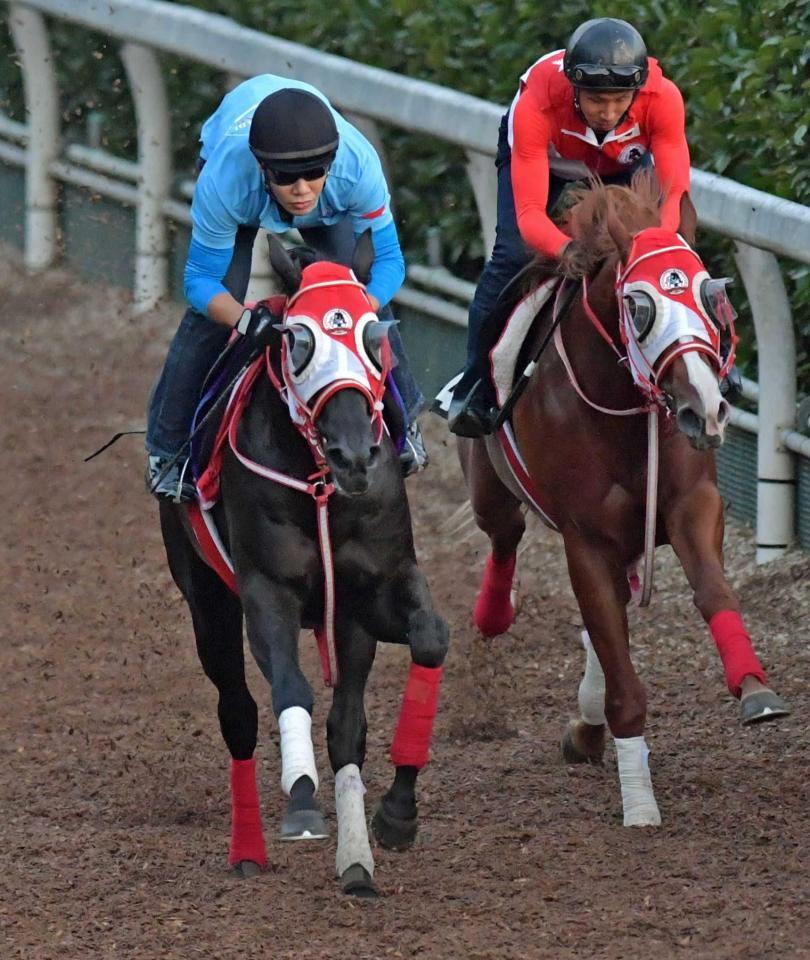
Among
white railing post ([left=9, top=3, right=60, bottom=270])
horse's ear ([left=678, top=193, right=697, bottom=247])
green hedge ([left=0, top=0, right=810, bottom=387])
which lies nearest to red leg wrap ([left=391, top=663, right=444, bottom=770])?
horse's ear ([left=678, top=193, right=697, bottom=247])

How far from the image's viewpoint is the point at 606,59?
611 cm

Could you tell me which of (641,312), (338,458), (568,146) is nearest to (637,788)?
(641,312)

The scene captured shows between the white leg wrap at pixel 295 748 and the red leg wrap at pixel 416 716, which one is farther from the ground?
the white leg wrap at pixel 295 748

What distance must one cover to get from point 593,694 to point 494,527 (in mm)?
932

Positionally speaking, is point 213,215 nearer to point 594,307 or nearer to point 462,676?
point 594,307

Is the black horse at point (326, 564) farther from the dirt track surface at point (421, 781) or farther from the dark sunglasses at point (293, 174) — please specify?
the dirt track surface at point (421, 781)

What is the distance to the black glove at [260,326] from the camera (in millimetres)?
5441

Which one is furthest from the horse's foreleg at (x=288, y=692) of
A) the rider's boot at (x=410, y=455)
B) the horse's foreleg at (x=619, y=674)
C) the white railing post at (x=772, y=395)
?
the white railing post at (x=772, y=395)

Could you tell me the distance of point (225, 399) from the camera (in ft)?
19.3

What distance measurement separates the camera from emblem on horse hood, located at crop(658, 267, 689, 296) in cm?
557

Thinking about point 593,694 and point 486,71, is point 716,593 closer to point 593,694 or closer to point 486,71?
point 593,694

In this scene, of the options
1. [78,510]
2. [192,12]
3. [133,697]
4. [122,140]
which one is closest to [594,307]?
[133,697]

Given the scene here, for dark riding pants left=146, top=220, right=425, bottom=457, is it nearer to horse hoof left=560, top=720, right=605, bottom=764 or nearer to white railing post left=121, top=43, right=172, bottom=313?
horse hoof left=560, top=720, right=605, bottom=764

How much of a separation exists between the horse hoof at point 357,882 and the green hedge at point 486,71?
3.20 metres
